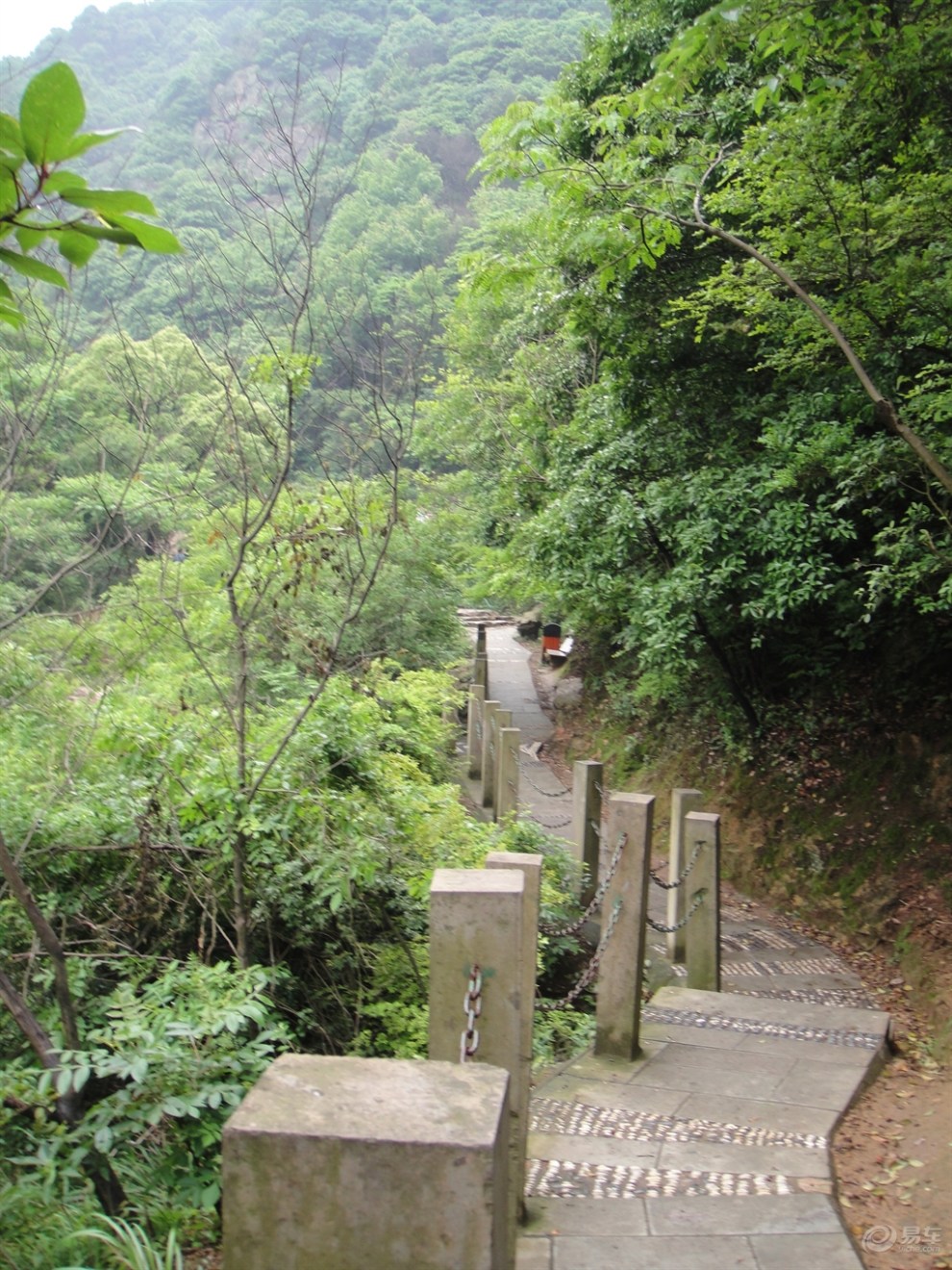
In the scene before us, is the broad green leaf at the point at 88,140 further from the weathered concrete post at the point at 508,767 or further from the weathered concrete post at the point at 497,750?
the weathered concrete post at the point at 497,750

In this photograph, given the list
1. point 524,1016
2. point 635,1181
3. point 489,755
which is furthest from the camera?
point 489,755

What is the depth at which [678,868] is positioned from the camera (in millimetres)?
A: 6863

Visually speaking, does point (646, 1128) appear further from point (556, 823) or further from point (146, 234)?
point (556, 823)

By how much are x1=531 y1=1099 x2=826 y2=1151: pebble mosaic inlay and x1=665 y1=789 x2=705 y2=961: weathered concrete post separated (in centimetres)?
237

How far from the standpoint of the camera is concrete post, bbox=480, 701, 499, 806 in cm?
1198

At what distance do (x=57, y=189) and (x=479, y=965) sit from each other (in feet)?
7.24

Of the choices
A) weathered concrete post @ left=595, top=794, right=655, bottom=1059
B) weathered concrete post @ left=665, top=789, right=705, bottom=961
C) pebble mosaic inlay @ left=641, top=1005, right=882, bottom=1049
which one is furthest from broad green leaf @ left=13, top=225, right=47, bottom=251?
weathered concrete post @ left=665, top=789, right=705, bottom=961

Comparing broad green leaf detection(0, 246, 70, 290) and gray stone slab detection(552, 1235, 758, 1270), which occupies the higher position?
broad green leaf detection(0, 246, 70, 290)

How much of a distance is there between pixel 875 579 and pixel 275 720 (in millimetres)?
3935

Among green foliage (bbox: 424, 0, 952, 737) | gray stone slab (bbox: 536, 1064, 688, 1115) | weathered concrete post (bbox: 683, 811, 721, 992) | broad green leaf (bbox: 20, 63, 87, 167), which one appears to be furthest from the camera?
weathered concrete post (bbox: 683, 811, 721, 992)

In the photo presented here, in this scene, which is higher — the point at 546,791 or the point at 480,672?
the point at 480,672

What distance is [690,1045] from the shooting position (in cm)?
511

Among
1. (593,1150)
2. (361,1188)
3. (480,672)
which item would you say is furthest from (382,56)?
(361,1188)

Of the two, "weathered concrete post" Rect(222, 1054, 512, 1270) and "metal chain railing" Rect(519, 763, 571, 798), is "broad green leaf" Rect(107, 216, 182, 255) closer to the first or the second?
"weathered concrete post" Rect(222, 1054, 512, 1270)
